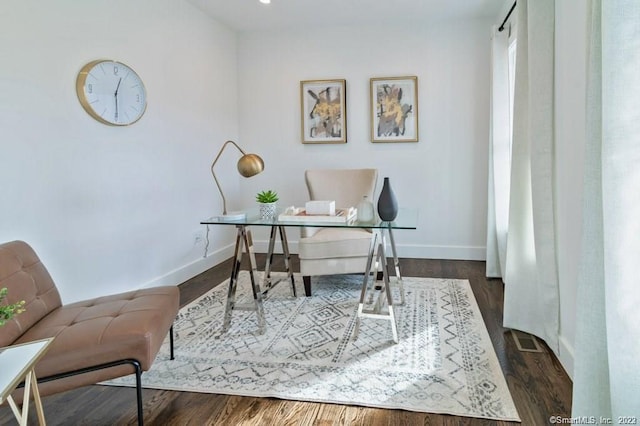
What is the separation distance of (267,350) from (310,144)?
9.00 ft

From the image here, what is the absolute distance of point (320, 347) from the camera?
2309 mm

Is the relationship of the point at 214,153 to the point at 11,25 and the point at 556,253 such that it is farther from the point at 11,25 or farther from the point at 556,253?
the point at 556,253

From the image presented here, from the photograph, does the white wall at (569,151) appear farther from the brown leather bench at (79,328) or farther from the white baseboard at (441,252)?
the white baseboard at (441,252)

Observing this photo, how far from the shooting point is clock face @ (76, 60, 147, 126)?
2.55 meters

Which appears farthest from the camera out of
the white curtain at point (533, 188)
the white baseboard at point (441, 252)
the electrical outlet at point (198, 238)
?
the white baseboard at point (441, 252)

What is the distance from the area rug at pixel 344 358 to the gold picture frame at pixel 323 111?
206 cm

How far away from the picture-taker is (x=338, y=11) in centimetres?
388

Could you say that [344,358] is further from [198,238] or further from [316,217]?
[198,238]

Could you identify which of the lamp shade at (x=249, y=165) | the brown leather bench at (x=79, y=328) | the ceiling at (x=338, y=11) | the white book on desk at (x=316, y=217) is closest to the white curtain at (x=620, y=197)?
the white book on desk at (x=316, y=217)

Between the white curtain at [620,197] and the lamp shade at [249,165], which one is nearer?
the white curtain at [620,197]

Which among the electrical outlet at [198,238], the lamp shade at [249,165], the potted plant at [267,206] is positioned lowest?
the electrical outlet at [198,238]

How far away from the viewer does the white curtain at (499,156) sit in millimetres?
3400

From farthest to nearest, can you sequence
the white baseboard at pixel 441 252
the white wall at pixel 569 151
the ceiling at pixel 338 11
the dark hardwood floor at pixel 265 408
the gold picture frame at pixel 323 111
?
the gold picture frame at pixel 323 111
the white baseboard at pixel 441 252
the ceiling at pixel 338 11
the white wall at pixel 569 151
the dark hardwood floor at pixel 265 408

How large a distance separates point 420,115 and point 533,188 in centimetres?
219
